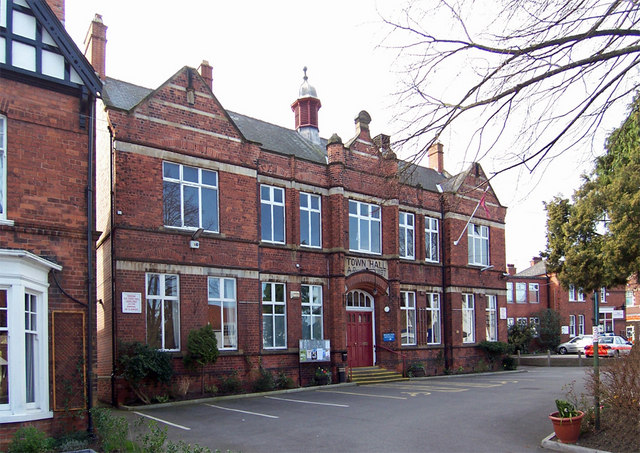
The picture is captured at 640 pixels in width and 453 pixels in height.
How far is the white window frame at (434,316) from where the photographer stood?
90.4 feet

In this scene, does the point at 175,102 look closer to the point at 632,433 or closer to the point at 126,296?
the point at 126,296

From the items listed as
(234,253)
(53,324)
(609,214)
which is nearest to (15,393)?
(53,324)

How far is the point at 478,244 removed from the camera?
100ft

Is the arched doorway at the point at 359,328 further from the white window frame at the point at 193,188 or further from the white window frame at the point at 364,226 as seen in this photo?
the white window frame at the point at 193,188

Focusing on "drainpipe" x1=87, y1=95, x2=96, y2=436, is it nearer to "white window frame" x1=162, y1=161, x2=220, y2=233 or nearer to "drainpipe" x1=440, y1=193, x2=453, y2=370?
"white window frame" x1=162, y1=161, x2=220, y2=233

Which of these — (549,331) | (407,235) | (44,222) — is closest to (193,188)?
(44,222)

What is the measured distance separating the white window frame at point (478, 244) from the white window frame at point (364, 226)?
6.81 m

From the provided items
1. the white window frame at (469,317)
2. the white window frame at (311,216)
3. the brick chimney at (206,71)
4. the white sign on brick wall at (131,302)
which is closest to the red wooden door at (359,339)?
the white window frame at (311,216)

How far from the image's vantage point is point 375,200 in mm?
24891

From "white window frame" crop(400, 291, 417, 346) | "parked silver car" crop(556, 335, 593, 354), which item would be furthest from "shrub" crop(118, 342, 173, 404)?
"parked silver car" crop(556, 335, 593, 354)

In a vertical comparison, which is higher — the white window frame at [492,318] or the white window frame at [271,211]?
the white window frame at [271,211]

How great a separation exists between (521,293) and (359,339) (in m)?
29.8

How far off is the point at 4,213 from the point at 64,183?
4.33 feet

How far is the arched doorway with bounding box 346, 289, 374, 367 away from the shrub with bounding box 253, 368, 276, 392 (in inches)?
195
